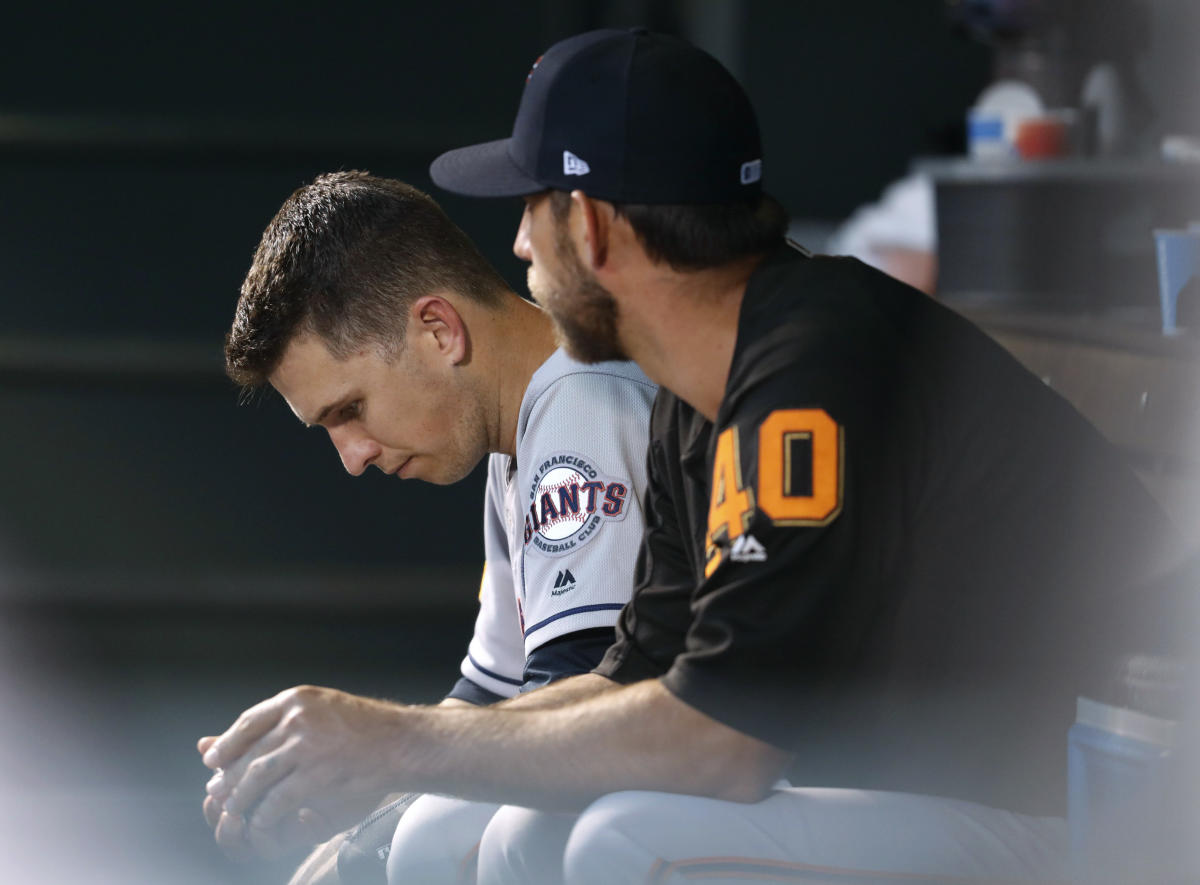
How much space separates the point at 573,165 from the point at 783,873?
0.57m

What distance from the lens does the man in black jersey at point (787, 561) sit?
1.04 meters

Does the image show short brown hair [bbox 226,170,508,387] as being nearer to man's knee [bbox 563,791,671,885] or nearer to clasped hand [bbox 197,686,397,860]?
clasped hand [bbox 197,686,397,860]

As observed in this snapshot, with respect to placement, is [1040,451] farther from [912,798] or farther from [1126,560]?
[912,798]

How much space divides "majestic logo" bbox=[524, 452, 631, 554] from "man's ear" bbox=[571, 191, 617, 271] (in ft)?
0.86

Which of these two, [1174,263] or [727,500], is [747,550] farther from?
[1174,263]

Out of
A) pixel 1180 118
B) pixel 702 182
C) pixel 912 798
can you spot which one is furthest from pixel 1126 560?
pixel 1180 118

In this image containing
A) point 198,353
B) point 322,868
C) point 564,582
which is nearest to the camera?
point 564,582

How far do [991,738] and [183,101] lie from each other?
247 cm

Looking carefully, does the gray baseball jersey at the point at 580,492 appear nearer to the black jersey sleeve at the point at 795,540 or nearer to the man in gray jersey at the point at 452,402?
the man in gray jersey at the point at 452,402

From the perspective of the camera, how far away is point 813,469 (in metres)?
1.02

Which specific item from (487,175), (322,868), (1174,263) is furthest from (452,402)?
(1174,263)

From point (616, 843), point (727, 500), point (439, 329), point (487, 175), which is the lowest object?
point (616, 843)

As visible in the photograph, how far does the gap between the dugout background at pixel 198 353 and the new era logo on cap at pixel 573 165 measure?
1.97 m

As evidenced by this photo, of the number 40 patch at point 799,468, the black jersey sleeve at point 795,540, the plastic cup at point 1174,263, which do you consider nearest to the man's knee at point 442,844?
the black jersey sleeve at point 795,540
